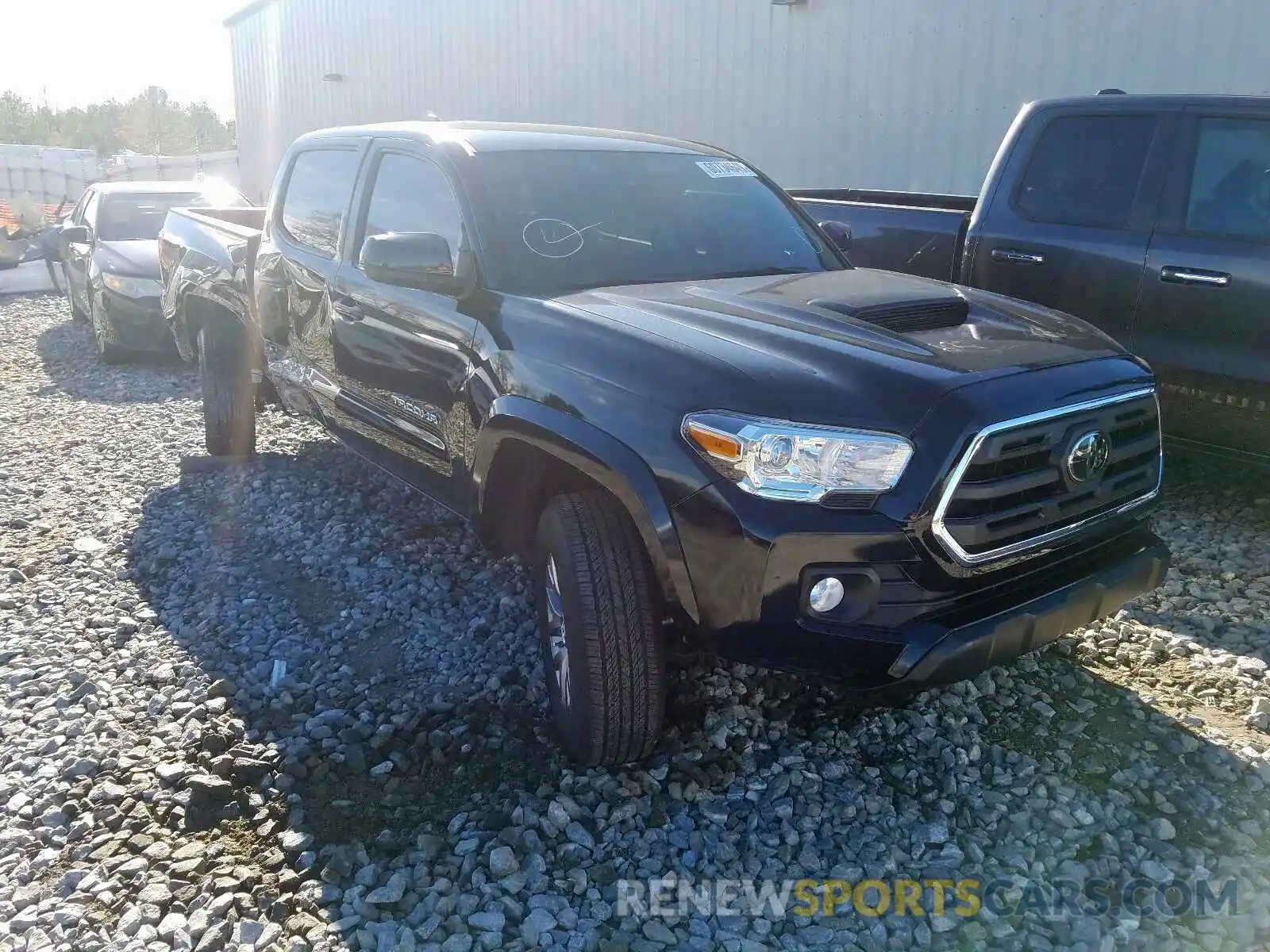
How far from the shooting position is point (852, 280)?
3451mm

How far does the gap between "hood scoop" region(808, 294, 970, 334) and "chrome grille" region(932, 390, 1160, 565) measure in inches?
19.6

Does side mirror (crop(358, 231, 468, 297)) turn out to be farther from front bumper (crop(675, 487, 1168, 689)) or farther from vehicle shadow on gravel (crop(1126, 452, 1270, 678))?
vehicle shadow on gravel (crop(1126, 452, 1270, 678))

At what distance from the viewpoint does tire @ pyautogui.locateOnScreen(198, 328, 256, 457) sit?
5734mm

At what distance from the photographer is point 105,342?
365 inches

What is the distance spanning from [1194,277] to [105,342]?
875 centimetres

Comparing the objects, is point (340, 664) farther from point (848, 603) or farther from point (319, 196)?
point (319, 196)

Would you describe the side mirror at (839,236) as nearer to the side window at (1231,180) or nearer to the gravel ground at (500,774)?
the side window at (1231,180)

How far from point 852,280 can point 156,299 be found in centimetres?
740

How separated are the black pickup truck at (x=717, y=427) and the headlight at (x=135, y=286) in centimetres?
583

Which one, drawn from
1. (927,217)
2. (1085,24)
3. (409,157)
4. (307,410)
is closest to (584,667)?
(409,157)

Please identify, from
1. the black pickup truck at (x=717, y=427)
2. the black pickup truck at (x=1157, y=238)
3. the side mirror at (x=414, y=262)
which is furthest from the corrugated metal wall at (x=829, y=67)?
the side mirror at (x=414, y=262)

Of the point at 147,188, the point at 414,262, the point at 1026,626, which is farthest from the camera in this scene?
the point at 147,188

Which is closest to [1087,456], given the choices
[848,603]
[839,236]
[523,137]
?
[848,603]

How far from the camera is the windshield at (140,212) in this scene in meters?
9.95
